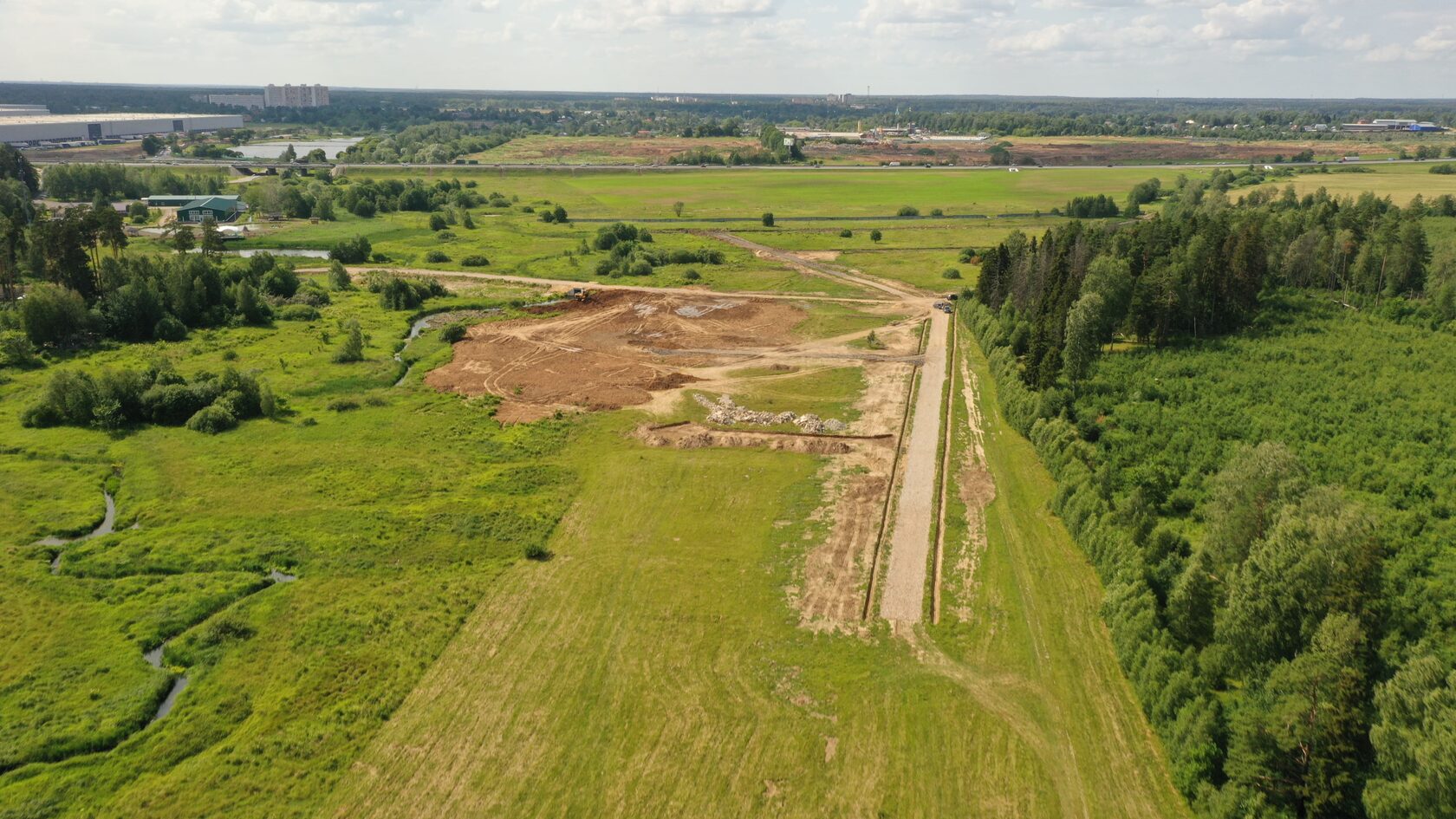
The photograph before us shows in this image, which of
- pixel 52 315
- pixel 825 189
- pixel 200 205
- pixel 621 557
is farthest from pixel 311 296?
pixel 825 189

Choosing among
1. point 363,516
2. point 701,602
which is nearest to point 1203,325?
point 701,602

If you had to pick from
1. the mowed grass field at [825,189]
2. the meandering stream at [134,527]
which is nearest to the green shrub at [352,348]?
the meandering stream at [134,527]

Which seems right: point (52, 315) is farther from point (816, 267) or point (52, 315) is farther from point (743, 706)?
point (816, 267)

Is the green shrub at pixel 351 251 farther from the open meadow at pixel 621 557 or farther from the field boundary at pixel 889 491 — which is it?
the field boundary at pixel 889 491

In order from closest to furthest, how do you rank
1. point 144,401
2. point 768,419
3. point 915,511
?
point 915,511
point 144,401
point 768,419

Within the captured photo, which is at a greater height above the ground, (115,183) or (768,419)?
(115,183)

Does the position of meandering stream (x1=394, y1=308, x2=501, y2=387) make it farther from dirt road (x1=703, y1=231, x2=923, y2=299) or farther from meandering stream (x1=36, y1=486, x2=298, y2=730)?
dirt road (x1=703, y1=231, x2=923, y2=299)
